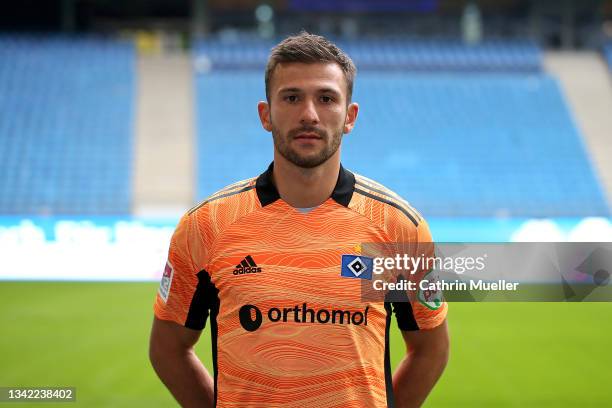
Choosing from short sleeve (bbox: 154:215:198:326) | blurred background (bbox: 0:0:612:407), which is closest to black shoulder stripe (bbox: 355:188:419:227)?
short sleeve (bbox: 154:215:198:326)

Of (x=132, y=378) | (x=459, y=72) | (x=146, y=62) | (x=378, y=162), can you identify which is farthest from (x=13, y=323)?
(x=459, y=72)

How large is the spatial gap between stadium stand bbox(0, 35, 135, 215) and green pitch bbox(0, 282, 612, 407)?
17.3ft

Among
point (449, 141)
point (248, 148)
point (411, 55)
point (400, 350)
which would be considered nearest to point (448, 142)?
point (449, 141)

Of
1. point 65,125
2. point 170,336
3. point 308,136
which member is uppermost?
point 65,125

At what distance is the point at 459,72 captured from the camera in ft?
61.0

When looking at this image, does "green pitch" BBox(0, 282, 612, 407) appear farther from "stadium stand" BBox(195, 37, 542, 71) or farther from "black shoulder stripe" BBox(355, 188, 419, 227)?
"stadium stand" BBox(195, 37, 542, 71)

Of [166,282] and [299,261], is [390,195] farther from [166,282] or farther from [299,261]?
[166,282]

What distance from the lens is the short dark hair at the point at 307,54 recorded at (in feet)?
5.49

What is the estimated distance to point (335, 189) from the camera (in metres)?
1.79

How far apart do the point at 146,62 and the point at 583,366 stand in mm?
15624

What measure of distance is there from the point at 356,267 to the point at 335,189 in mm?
224

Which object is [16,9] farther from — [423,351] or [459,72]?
[423,351]

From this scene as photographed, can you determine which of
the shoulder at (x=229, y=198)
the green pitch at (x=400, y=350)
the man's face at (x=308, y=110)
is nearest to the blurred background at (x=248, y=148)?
the green pitch at (x=400, y=350)

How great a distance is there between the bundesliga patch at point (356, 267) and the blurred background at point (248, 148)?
3.25 meters
